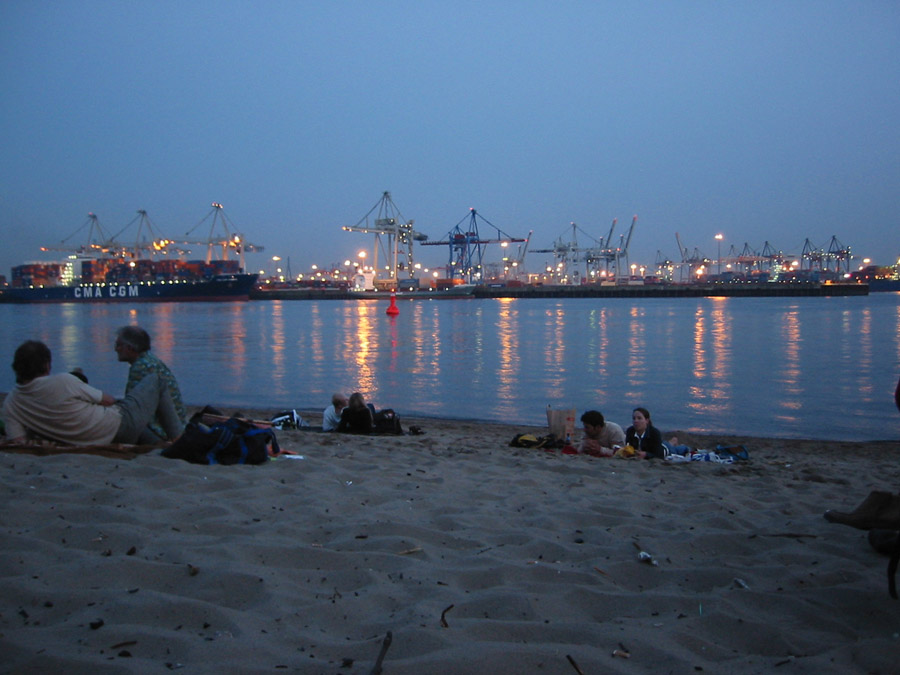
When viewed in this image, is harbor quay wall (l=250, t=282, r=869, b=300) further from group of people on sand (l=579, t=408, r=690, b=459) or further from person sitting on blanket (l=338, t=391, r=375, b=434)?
group of people on sand (l=579, t=408, r=690, b=459)

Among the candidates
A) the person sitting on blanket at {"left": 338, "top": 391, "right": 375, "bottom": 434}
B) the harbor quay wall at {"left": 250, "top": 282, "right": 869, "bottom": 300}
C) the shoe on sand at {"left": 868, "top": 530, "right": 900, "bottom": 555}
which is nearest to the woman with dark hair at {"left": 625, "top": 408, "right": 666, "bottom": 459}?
the person sitting on blanket at {"left": 338, "top": 391, "right": 375, "bottom": 434}

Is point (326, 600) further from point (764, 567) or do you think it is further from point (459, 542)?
point (764, 567)

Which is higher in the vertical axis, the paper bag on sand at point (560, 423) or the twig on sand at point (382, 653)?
the twig on sand at point (382, 653)

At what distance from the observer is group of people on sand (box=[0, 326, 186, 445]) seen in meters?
3.96

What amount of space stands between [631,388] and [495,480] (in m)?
8.83

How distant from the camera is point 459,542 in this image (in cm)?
268

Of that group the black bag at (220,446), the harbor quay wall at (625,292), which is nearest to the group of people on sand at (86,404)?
the black bag at (220,446)

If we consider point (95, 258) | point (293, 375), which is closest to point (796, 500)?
point (293, 375)

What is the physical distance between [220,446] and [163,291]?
83.2m

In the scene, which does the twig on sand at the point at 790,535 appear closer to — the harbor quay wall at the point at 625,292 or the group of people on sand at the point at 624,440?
the group of people on sand at the point at 624,440

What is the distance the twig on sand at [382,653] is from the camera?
158 cm

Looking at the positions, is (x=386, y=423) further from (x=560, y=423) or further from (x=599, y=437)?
(x=599, y=437)

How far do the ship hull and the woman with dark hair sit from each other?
7941cm

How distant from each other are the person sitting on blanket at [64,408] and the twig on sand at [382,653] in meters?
3.08
